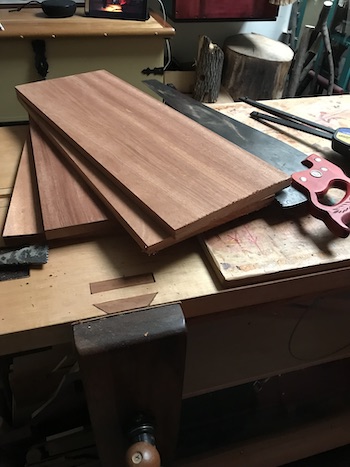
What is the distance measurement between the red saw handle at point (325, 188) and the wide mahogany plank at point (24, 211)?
0.36m

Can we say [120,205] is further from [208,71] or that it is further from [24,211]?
[208,71]

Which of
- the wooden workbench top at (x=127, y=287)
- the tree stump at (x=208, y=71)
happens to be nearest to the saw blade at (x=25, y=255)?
the wooden workbench top at (x=127, y=287)

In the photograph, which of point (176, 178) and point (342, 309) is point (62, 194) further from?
point (342, 309)

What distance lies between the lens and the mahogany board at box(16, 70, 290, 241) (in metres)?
0.50

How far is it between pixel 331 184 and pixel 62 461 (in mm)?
737

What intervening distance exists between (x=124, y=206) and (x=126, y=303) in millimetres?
126

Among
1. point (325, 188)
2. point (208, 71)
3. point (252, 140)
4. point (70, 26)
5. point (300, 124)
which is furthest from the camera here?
point (208, 71)

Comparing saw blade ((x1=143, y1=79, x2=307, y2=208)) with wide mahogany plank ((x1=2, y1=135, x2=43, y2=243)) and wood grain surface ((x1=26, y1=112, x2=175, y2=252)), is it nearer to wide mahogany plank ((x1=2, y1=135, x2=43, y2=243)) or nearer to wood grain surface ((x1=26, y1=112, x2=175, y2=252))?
wood grain surface ((x1=26, y1=112, x2=175, y2=252))

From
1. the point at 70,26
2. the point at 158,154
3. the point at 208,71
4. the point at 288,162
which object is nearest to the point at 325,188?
the point at 288,162

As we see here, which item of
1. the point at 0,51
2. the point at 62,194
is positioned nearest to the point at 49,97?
the point at 62,194

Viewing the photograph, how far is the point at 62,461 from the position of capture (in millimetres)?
822

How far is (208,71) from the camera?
143 centimetres

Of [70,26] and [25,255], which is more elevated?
[70,26]

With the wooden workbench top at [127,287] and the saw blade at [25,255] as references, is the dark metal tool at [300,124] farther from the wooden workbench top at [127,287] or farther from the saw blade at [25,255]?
the saw blade at [25,255]
